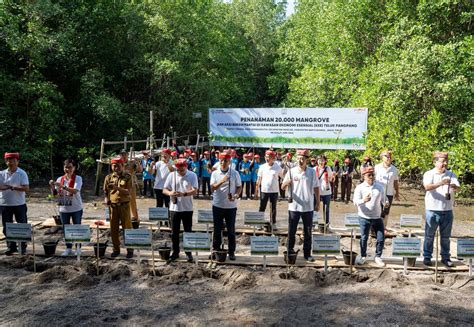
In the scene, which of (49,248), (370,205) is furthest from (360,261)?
(49,248)

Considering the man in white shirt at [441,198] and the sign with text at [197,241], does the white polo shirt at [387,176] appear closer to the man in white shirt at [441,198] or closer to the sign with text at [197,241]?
the man in white shirt at [441,198]

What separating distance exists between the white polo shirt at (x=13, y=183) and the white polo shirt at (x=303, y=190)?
15.4 ft

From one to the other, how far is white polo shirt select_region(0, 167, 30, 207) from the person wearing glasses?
0.55m

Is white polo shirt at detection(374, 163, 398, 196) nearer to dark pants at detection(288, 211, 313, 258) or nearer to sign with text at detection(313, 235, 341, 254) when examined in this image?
dark pants at detection(288, 211, 313, 258)

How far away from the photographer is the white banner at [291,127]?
17609 millimetres

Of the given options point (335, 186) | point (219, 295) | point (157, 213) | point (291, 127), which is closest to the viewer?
point (219, 295)

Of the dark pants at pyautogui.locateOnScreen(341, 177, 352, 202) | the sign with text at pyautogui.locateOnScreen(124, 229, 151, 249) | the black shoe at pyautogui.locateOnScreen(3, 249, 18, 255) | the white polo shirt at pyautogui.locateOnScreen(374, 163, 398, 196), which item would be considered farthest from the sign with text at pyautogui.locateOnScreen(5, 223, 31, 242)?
the dark pants at pyautogui.locateOnScreen(341, 177, 352, 202)

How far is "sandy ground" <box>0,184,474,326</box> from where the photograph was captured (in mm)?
5637

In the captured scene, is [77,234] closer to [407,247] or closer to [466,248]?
[407,247]

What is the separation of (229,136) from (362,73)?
7.36 m

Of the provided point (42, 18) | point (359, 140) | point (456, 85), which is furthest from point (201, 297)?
point (42, 18)

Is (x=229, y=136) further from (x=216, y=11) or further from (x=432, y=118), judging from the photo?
(x=216, y=11)

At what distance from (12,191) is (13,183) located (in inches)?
7.9

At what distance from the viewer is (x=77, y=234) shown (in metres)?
7.69
